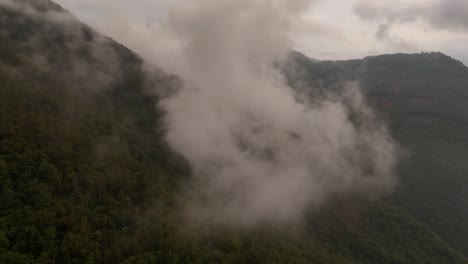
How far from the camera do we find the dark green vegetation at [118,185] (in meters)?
54.8

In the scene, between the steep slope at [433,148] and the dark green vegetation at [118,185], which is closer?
the dark green vegetation at [118,185]

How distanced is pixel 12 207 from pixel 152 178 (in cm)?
2771

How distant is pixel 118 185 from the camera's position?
69438 mm

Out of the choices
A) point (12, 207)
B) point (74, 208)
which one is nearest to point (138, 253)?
point (74, 208)

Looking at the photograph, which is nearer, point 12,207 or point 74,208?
point 12,207

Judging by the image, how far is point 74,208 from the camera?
188 feet

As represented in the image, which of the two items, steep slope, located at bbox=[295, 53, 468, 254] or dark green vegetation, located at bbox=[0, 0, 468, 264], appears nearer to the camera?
dark green vegetation, located at bbox=[0, 0, 468, 264]

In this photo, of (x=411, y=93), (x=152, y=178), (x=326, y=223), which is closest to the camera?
(x=152, y=178)

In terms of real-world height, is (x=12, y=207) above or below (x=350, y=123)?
below

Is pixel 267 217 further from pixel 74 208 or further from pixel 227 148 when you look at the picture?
pixel 74 208

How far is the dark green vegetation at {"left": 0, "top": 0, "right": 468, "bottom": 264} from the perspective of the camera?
54844mm

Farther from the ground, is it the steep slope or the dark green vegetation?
the steep slope

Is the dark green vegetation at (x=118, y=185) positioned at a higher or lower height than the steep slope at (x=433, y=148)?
lower

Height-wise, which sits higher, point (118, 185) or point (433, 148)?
point (433, 148)
